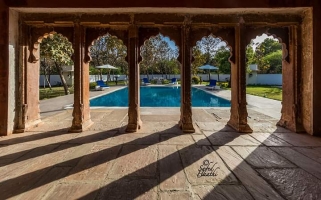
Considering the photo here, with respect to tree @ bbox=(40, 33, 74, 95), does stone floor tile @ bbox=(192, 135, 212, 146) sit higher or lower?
lower

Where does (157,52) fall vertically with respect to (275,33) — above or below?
above

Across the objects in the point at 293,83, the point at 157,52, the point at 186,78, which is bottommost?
the point at 293,83

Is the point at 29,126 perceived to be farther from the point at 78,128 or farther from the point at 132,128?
the point at 132,128

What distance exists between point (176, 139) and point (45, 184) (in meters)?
2.42

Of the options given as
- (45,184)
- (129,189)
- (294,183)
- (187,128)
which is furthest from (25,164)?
(294,183)

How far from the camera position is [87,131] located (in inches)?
186

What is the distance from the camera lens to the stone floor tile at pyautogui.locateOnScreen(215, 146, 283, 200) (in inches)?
81.3

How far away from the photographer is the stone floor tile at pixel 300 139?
381 cm

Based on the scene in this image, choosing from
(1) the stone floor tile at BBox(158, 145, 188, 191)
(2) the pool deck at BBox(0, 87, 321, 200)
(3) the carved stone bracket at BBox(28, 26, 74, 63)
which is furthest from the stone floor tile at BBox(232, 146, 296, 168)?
(3) the carved stone bracket at BBox(28, 26, 74, 63)

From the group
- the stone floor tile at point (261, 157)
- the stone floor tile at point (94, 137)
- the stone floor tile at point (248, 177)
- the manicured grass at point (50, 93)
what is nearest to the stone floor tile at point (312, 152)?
the stone floor tile at point (261, 157)

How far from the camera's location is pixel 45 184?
2.29 meters

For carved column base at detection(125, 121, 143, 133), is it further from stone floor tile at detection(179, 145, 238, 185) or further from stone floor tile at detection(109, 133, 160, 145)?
stone floor tile at detection(179, 145, 238, 185)

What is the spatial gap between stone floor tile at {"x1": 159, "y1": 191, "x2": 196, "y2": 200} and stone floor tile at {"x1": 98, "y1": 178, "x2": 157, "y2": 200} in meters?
0.09
